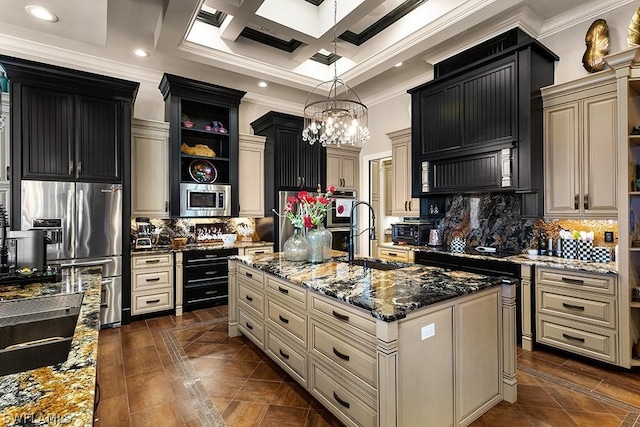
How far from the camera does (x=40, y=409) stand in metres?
0.77

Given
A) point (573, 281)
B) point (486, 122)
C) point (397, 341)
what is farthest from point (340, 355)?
point (486, 122)

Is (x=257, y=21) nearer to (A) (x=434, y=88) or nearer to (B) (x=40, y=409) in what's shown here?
(A) (x=434, y=88)

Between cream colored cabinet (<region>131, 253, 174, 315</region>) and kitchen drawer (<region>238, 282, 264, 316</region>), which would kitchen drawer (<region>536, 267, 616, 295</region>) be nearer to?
kitchen drawer (<region>238, 282, 264, 316</region>)

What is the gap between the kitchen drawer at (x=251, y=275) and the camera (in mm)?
2863

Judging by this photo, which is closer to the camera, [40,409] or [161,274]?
[40,409]

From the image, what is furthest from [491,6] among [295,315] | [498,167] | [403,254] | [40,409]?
[40,409]

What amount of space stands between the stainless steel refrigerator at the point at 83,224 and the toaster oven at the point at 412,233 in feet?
11.8

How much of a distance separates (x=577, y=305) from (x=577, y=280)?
0.22 metres

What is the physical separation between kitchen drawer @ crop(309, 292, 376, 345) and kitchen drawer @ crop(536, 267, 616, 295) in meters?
2.23

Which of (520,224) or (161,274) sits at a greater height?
(520,224)

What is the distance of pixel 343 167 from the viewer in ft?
19.2

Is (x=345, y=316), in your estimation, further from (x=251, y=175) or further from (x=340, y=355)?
(x=251, y=175)

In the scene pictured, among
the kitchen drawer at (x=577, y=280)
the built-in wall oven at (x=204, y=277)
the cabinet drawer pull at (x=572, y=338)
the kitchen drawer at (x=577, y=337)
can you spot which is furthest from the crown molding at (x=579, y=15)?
the built-in wall oven at (x=204, y=277)

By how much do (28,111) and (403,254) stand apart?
4571 millimetres
